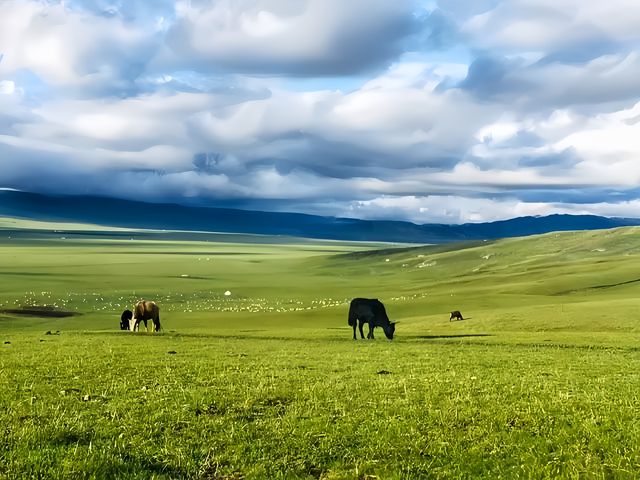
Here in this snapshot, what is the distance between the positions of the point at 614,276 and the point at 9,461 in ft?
433

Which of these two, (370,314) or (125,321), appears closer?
(370,314)

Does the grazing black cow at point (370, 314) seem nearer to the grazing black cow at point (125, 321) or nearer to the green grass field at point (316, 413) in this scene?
the green grass field at point (316, 413)

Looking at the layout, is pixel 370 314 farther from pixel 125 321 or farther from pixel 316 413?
→ pixel 316 413

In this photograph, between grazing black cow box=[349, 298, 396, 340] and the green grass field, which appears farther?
grazing black cow box=[349, 298, 396, 340]

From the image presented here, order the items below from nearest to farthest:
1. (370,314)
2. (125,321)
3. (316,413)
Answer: (316,413) → (370,314) → (125,321)

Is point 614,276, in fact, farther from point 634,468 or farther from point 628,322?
point 634,468

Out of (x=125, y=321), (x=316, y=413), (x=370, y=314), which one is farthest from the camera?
(x=125, y=321)

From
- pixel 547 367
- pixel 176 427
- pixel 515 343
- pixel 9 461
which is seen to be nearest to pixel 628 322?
pixel 515 343

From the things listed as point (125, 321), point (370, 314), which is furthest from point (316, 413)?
point (125, 321)

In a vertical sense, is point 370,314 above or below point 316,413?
below

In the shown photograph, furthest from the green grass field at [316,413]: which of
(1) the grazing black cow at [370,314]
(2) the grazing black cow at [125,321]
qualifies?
(2) the grazing black cow at [125,321]

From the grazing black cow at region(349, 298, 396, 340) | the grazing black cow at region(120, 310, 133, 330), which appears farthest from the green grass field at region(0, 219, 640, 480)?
the grazing black cow at region(120, 310, 133, 330)

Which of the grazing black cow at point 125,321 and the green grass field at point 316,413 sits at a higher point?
the green grass field at point 316,413

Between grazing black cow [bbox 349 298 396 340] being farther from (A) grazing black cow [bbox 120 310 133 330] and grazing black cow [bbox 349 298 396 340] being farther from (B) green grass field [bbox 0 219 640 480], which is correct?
(A) grazing black cow [bbox 120 310 133 330]
